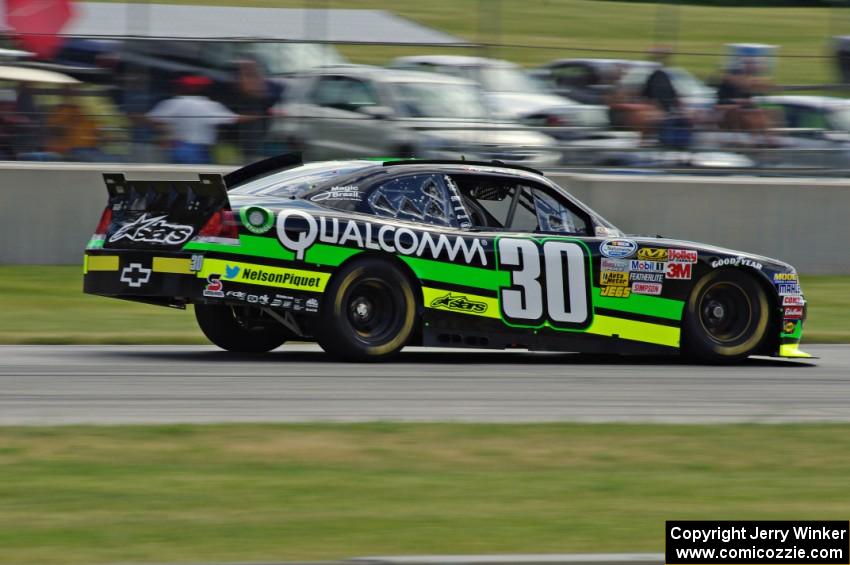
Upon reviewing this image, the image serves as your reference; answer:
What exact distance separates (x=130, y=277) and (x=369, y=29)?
7709 mm

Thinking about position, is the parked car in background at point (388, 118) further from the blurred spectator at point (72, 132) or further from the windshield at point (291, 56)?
the blurred spectator at point (72, 132)

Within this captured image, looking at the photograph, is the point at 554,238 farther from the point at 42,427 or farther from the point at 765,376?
the point at 42,427

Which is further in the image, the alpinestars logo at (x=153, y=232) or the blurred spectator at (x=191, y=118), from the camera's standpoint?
the blurred spectator at (x=191, y=118)

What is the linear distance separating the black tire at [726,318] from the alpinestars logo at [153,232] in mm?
3965

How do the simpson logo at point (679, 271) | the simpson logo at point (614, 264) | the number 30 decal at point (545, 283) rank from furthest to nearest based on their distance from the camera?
the simpson logo at point (679, 271)
the simpson logo at point (614, 264)
the number 30 decal at point (545, 283)

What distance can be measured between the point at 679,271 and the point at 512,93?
6.11 meters

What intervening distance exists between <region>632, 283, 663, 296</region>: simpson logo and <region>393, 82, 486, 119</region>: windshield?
594cm

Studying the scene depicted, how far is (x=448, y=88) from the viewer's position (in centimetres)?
1639

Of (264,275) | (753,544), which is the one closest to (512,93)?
(264,275)

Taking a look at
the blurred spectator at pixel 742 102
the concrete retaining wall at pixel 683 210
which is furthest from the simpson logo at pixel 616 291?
the blurred spectator at pixel 742 102

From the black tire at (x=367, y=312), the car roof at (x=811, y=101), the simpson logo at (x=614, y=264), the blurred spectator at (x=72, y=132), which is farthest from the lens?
the car roof at (x=811, y=101)

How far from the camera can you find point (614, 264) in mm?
10641

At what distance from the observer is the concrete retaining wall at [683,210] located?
15.4 metres

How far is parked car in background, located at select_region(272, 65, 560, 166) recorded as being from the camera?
52.0ft
